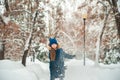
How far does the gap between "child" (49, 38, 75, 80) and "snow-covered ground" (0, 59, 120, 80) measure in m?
0.04

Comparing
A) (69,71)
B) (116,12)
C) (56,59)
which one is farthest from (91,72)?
(116,12)

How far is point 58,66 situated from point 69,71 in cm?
10

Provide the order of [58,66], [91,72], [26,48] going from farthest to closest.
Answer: [26,48] < [58,66] < [91,72]

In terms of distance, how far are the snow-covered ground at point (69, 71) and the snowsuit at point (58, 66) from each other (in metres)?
0.04

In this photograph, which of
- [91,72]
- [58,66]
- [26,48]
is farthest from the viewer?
[26,48]

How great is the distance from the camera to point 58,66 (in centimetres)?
219

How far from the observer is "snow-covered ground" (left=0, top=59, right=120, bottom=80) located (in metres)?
2.05

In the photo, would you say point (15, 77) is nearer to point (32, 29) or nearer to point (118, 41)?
point (32, 29)

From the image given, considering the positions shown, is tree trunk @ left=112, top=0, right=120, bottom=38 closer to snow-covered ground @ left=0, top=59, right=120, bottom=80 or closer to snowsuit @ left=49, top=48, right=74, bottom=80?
snow-covered ground @ left=0, top=59, right=120, bottom=80

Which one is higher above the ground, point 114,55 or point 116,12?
point 116,12

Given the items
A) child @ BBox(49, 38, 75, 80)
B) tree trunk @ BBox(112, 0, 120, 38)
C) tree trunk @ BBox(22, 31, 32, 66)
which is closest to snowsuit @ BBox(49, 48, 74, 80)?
child @ BBox(49, 38, 75, 80)

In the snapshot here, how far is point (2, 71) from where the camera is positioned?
6.87 feet

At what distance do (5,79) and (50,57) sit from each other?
332 millimetres

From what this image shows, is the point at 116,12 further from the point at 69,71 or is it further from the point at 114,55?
the point at 69,71
